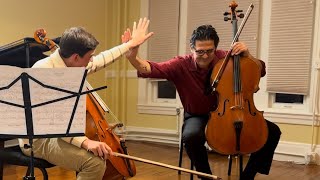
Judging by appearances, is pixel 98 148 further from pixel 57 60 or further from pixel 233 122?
pixel 233 122

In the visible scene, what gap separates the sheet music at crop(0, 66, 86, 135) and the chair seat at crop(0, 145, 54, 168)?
0.37 m

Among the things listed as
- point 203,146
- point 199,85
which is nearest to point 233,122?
point 203,146

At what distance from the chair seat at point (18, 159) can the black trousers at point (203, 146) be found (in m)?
0.80

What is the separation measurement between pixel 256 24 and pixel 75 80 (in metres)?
2.53

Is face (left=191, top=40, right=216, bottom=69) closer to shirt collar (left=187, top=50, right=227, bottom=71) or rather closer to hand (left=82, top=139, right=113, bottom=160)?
shirt collar (left=187, top=50, right=227, bottom=71)

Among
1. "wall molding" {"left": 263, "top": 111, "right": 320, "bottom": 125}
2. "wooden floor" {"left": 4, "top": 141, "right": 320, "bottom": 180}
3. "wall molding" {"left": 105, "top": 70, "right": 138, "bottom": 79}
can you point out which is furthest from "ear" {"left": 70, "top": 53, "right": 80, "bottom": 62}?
"wall molding" {"left": 105, "top": 70, "right": 138, "bottom": 79}

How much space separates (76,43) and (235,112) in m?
0.96

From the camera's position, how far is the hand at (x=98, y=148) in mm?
1635

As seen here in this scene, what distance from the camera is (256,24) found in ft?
11.5

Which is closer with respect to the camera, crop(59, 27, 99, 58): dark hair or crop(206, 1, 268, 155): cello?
crop(59, 27, 99, 58): dark hair

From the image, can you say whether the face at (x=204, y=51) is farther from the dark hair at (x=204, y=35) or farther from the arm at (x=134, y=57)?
the arm at (x=134, y=57)

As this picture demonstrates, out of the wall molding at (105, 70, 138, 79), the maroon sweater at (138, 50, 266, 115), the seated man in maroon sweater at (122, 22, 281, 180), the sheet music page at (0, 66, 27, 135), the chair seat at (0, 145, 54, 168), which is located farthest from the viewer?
the wall molding at (105, 70, 138, 79)

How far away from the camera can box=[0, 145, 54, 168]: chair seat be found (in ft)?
5.72

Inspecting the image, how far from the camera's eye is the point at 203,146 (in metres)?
2.17
